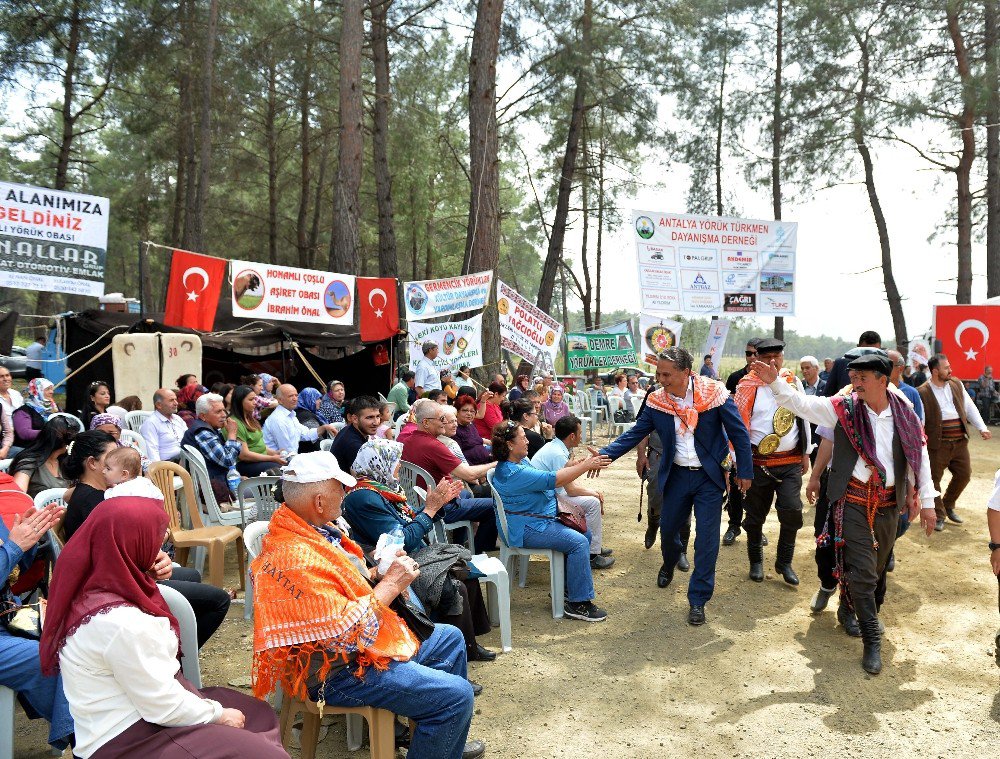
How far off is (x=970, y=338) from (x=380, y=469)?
16.4m

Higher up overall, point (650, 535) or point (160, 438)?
point (160, 438)

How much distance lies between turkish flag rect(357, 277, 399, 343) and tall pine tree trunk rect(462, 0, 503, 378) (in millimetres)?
Result: 1337

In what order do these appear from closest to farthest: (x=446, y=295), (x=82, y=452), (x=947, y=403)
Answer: (x=82, y=452) → (x=947, y=403) → (x=446, y=295)

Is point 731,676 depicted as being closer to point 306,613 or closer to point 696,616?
point 696,616

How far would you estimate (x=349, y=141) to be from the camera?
→ 13.8 metres

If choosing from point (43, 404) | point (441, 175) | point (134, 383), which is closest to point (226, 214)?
point (441, 175)

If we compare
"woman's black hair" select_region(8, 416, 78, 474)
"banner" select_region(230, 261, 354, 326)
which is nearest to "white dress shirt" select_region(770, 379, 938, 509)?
"woman's black hair" select_region(8, 416, 78, 474)

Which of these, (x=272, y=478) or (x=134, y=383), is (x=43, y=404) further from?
(x=272, y=478)

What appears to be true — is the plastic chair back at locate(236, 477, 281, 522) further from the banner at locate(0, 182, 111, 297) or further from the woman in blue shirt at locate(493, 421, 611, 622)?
the banner at locate(0, 182, 111, 297)

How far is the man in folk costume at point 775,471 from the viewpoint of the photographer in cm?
554

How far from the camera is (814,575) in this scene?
577 centimetres

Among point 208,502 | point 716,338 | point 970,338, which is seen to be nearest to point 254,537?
point 208,502

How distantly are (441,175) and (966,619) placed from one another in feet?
68.8

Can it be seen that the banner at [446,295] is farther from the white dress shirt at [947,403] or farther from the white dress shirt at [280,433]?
the white dress shirt at [947,403]
